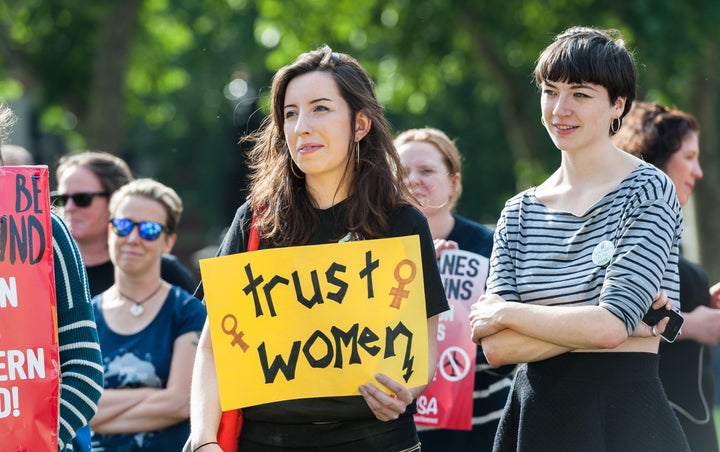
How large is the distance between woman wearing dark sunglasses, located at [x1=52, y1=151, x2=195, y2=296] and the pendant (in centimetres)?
57

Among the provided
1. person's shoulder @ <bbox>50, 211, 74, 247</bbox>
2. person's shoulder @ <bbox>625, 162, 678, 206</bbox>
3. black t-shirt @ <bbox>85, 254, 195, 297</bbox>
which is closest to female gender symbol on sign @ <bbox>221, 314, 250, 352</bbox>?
person's shoulder @ <bbox>50, 211, 74, 247</bbox>

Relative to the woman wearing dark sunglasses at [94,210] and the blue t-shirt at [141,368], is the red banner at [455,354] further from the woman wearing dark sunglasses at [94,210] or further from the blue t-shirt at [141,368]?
the woman wearing dark sunglasses at [94,210]

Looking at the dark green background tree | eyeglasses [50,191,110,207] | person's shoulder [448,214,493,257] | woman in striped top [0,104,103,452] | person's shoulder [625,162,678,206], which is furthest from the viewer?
the dark green background tree

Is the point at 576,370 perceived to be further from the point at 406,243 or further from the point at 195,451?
the point at 195,451

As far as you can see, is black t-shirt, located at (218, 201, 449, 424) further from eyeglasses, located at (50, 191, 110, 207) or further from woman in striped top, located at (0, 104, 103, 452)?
eyeglasses, located at (50, 191, 110, 207)

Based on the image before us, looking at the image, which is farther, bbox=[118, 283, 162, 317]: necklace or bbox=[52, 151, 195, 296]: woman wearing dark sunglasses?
bbox=[52, 151, 195, 296]: woman wearing dark sunglasses

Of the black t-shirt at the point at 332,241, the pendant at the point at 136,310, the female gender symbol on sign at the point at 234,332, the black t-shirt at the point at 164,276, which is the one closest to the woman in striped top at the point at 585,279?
the black t-shirt at the point at 332,241

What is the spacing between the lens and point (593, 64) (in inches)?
143

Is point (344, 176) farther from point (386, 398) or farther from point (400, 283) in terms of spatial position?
point (386, 398)

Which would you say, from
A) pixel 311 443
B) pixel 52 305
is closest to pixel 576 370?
pixel 311 443

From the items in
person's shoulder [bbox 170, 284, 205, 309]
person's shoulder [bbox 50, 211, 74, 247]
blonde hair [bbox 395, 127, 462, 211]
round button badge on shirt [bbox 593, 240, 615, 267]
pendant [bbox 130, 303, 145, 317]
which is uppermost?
blonde hair [bbox 395, 127, 462, 211]

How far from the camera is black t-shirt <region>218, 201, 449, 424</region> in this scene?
3.48 metres

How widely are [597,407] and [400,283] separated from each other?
0.68 meters

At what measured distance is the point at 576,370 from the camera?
3.50m
